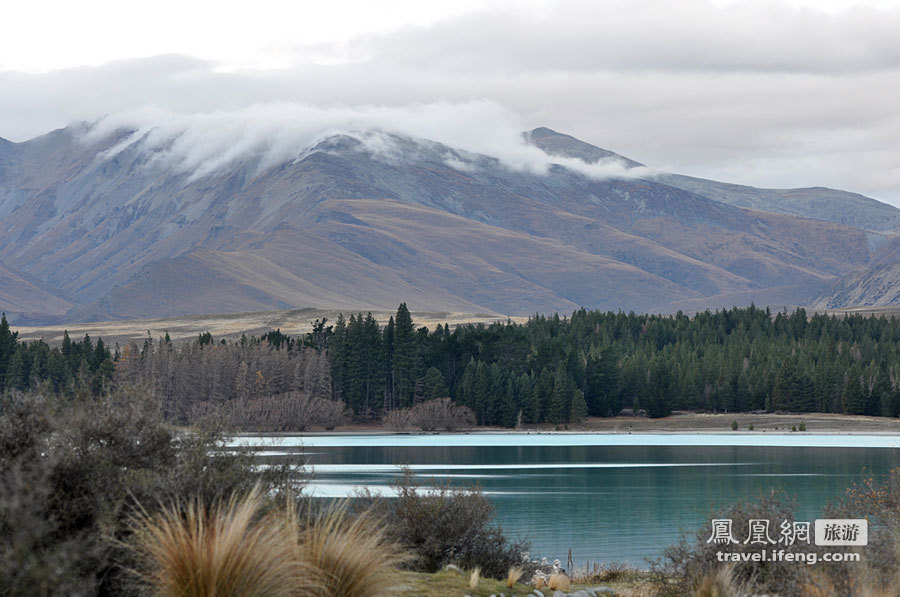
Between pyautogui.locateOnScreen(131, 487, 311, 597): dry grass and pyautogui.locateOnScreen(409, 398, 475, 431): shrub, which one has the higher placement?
pyautogui.locateOnScreen(131, 487, 311, 597): dry grass

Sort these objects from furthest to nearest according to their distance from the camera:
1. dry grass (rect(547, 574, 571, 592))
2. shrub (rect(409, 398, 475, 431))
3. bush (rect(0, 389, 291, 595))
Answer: shrub (rect(409, 398, 475, 431)) → dry grass (rect(547, 574, 571, 592)) → bush (rect(0, 389, 291, 595))

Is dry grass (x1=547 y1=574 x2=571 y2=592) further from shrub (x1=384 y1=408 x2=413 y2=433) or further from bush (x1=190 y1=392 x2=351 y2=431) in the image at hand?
shrub (x1=384 y1=408 x2=413 y2=433)

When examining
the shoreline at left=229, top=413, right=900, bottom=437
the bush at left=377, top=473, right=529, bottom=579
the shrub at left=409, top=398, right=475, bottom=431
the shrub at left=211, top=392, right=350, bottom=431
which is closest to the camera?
the bush at left=377, top=473, right=529, bottom=579

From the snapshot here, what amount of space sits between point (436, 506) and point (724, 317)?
173 meters

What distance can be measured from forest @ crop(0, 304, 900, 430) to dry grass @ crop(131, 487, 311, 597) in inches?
4677

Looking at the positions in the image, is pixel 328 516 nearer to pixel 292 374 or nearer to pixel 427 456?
pixel 427 456

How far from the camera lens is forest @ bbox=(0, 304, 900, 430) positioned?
136875 millimetres

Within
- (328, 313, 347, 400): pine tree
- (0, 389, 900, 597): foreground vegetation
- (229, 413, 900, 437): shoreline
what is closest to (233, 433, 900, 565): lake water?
(229, 413, 900, 437): shoreline

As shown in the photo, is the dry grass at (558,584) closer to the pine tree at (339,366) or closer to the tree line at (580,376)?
the tree line at (580,376)

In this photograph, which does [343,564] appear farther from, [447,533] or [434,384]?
[434,384]

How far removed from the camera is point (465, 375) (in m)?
142

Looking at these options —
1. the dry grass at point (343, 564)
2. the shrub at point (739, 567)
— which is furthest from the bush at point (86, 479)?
the shrub at point (739, 567)

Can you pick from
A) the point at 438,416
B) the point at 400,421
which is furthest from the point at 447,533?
the point at 400,421

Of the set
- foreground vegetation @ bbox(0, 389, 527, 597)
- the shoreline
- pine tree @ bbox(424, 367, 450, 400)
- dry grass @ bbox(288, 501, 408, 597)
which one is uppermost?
foreground vegetation @ bbox(0, 389, 527, 597)
